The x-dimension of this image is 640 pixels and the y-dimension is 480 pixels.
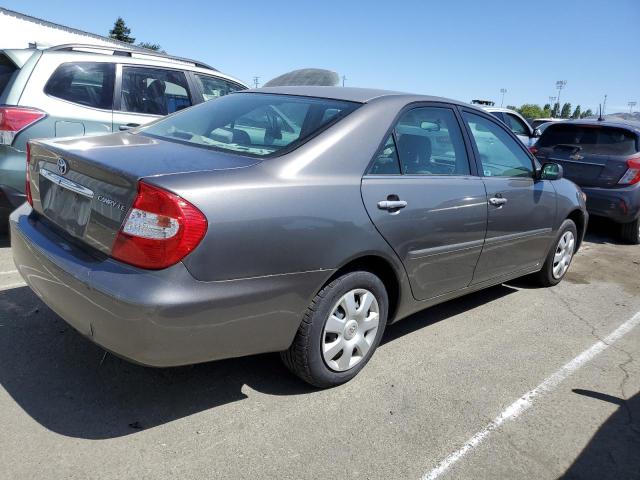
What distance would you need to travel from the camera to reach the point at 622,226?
7.59m

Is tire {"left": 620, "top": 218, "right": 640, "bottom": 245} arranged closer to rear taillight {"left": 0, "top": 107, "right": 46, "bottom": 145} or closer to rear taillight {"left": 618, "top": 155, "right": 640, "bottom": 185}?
rear taillight {"left": 618, "top": 155, "right": 640, "bottom": 185}

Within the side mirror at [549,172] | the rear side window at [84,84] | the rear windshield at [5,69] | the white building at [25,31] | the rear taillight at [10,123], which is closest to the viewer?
the side mirror at [549,172]

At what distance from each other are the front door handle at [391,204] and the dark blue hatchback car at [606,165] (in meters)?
5.12

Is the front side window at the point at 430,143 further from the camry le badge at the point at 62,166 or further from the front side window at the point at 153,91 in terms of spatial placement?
the front side window at the point at 153,91

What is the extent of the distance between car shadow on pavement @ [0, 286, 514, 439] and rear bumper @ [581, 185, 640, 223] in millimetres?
5536

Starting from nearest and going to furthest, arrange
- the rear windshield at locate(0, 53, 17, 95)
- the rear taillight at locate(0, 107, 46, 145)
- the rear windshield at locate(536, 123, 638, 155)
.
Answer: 1. the rear taillight at locate(0, 107, 46, 145)
2. the rear windshield at locate(0, 53, 17, 95)
3. the rear windshield at locate(536, 123, 638, 155)

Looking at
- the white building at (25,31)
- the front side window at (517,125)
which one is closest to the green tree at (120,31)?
the white building at (25,31)

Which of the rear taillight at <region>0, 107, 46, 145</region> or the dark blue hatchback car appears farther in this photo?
the dark blue hatchback car

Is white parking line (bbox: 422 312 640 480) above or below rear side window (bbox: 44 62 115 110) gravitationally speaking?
below

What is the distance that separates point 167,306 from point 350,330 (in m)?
1.13

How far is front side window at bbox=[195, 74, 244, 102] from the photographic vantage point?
6375mm

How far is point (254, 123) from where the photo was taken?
330 centimetres

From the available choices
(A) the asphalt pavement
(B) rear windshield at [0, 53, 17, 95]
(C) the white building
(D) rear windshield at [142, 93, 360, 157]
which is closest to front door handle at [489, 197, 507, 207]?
(A) the asphalt pavement

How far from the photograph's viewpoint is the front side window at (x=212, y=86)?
6.38m
